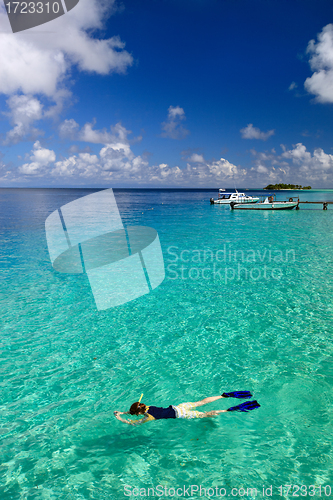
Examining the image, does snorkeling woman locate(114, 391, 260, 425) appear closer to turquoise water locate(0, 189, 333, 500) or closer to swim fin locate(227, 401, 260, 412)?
swim fin locate(227, 401, 260, 412)

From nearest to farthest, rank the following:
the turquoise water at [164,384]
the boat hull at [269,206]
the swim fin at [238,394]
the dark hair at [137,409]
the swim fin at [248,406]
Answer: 1. the turquoise water at [164,384]
2. the dark hair at [137,409]
3. the swim fin at [248,406]
4. the swim fin at [238,394]
5. the boat hull at [269,206]

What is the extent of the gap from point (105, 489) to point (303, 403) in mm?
4596

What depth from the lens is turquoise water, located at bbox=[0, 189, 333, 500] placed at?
4961 millimetres

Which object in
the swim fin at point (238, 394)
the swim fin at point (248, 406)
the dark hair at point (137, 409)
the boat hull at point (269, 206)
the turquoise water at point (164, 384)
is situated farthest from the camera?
the boat hull at point (269, 206)

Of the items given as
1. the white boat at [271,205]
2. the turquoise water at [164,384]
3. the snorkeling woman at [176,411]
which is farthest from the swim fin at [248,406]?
the white boat at [271,205]

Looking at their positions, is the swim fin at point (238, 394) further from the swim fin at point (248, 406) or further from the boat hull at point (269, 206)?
the boat hull at point (269, 206)

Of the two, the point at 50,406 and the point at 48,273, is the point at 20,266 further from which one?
the point at 50,406

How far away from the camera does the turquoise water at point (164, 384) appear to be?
496 centimetres

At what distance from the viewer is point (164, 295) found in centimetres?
1356

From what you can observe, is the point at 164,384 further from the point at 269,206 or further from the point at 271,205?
the point at 269,206

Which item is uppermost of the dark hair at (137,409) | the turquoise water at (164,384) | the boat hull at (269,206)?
the boat hull at (269,206)

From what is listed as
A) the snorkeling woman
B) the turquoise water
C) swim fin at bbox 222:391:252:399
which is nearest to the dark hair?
the snorkeling woman

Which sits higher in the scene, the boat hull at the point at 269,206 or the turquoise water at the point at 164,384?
the boat hull at the point at 269,206

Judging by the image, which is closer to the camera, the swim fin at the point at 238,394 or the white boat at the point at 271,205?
the swim fin at the point at 238,394
